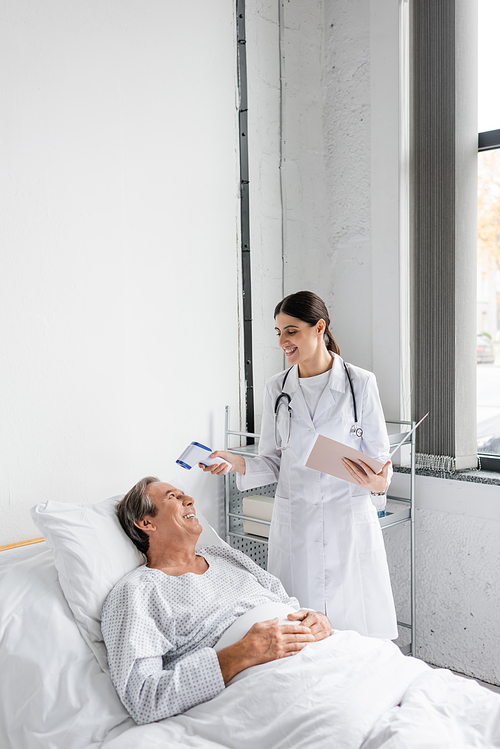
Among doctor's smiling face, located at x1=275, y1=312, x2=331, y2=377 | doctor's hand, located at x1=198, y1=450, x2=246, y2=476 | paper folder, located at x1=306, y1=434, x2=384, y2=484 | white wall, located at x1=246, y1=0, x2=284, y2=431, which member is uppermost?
white wall, located at x1=246, y1=0, x2=284, y2=431

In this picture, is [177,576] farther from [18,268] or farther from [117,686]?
[18,268]

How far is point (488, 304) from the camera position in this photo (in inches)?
102

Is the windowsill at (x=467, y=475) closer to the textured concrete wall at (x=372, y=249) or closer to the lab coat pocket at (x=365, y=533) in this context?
the textured concrete wall at (x=372, y=249)

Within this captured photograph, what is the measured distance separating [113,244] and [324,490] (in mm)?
1111

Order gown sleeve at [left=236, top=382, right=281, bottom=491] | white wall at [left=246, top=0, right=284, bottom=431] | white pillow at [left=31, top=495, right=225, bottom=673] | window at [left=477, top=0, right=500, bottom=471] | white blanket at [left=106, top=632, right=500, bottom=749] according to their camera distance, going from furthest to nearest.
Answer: white wall at [left=246, top=0, right=284, bottom=431] < window at [left=477, top=0, right=500, bottom=471] < gown sleeve at [left=236, top=382, right=281, bottom=491] < white pillow at [left=31, top=495, right=225, bottom=673] < white blanket at [left=106, top=632, right=500, bottom=749]

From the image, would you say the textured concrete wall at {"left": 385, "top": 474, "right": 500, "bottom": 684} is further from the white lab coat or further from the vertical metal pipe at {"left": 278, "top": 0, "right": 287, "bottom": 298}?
the vertical metal pipe at {"left": 278, "top": 0, "right": 287, "bottom": 298}

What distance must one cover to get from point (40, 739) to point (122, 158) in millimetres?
1766

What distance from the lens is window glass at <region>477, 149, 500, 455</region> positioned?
8.32ft

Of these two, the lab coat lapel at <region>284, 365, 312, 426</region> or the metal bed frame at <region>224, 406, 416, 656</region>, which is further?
the metal bed frame at <region>224, 406, 416, 656</region>

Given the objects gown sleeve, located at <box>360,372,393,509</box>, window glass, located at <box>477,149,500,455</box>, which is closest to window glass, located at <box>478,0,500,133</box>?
window glass, located at <box>477,149,500,455</box>

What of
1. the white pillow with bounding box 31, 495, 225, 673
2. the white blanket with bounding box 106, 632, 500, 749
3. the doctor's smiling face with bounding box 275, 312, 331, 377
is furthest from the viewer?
the doctor's smiling face with bounding box 275, 312, 331, 377

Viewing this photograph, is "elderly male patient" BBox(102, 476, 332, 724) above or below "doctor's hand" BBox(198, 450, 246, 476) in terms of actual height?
below

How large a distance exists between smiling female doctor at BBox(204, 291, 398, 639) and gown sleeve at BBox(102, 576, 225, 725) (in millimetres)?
605

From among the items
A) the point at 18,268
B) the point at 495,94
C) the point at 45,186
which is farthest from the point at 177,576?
the point at 495,94
